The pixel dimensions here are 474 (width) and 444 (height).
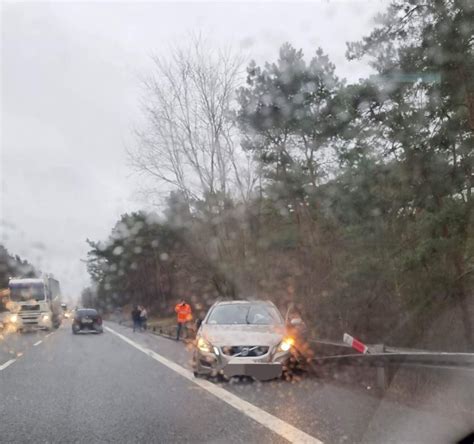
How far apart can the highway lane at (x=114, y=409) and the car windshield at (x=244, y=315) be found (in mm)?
1344

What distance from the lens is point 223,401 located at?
930cm

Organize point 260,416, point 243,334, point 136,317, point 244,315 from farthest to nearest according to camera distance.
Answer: point 136,317, point 244,315, point 243,334, point 260,416

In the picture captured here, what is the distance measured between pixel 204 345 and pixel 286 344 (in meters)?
1.38

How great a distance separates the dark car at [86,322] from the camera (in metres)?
37.0

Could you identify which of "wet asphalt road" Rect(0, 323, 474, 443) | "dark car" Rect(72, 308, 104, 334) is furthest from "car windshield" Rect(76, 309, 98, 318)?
"wet asphalt road" Rect(0, 323, 474, 443)

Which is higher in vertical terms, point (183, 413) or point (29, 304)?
point (29, 304)

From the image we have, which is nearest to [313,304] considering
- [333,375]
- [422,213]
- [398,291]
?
[398,291]

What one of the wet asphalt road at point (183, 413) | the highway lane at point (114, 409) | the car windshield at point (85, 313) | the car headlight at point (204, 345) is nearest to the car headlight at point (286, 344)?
the wet asphalt road at point (183, 413)

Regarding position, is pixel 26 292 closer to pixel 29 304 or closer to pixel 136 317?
pixel 29 304

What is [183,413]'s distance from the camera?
27.6ft

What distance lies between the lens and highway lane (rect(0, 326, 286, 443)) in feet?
23.2

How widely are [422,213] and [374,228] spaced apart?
300cm

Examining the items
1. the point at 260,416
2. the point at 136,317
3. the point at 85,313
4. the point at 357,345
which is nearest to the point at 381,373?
the point at 357,345

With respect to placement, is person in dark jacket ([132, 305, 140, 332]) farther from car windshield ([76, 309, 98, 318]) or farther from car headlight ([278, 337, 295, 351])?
car headlight ([278, 337, 295, 351])
